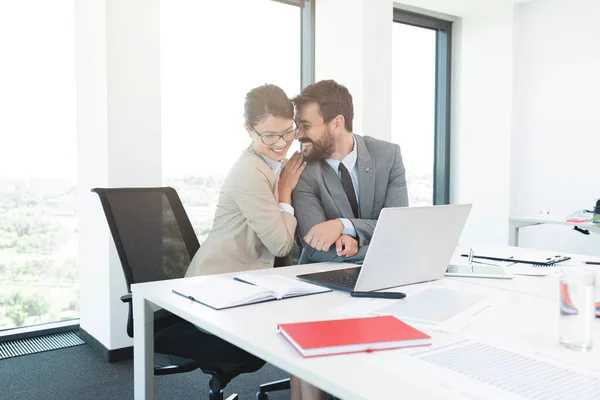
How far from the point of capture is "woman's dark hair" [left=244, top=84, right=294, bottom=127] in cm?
193

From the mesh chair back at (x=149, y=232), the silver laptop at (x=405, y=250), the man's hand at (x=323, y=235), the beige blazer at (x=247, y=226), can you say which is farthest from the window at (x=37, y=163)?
the silver laptop at (x=405, y=250)

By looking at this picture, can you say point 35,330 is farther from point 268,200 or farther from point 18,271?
point 268,200

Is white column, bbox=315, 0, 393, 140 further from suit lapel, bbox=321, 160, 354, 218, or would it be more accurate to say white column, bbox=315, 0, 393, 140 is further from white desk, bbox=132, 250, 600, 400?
white desk, bbox=132, 250, 600, 400

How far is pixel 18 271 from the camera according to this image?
9.97ft

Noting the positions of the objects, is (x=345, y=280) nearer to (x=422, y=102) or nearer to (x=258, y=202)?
(x=258, y=202)

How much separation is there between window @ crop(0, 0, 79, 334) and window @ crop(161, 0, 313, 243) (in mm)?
562

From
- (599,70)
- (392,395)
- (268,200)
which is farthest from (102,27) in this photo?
(599,70)

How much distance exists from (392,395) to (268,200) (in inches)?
45.3

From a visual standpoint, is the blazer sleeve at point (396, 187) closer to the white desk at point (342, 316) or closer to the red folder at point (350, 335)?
the white desk at point (342, 316)

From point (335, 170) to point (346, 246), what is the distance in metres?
0.38

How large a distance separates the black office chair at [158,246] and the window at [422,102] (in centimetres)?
281

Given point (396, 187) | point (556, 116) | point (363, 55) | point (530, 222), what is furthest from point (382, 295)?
point (556, 116)

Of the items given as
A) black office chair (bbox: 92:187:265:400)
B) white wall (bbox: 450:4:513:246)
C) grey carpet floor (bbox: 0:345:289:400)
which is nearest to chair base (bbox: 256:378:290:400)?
grey carpet floor (bbox: 0:345:289:400)

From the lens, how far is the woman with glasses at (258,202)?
73.4 inches
